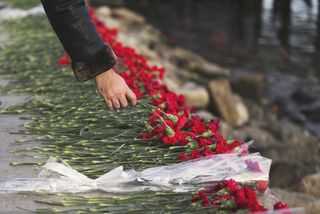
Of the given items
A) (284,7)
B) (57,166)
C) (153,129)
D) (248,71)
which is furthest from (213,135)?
(284,7)

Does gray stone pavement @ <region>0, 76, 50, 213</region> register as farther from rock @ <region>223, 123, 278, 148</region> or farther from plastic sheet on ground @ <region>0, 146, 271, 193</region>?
rock @ <region>223, 123, 278, 148</region>

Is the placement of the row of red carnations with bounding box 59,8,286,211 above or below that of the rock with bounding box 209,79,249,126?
above

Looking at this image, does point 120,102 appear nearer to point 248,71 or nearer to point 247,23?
point 248,71

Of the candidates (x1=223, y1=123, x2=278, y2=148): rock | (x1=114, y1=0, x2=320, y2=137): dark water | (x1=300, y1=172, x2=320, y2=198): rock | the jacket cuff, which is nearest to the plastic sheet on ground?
the jacket cuff

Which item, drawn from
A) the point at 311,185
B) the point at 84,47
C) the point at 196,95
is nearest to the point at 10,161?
the point at 84,47

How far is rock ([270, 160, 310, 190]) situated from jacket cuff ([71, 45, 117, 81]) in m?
3.27

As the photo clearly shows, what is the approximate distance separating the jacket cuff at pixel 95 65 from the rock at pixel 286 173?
327 centimetres

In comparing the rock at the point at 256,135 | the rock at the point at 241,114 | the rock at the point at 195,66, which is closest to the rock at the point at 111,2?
the rock at the point at 195,66

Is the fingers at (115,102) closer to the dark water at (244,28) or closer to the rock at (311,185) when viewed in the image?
the rock at (311,185)

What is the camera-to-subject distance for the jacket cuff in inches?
114

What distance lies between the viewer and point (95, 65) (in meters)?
2.92

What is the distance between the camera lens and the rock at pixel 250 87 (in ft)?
37.3

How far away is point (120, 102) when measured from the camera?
3037 mm

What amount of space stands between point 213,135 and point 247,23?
18.7 metres
